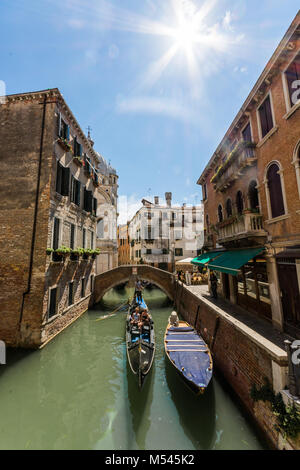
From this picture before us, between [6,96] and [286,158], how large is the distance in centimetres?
1464

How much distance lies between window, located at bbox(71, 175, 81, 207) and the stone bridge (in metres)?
7.85

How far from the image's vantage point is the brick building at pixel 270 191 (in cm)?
657

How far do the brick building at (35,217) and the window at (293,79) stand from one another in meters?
10.6

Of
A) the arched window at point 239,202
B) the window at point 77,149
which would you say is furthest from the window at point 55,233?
the arched window at point 239,202

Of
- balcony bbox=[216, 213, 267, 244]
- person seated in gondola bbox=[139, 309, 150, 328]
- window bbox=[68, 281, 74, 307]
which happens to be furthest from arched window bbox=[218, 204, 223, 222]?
Answer: window bbox=[68, 281, 74, 307]

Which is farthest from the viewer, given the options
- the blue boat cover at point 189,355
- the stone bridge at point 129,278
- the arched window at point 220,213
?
the stone bridge at point 129,278

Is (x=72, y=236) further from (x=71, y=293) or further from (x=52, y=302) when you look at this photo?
(x=52, y=302)

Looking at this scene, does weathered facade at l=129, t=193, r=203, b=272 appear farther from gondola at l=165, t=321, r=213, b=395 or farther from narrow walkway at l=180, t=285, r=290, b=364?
gondola at l=165, t=321, r=213, b=395

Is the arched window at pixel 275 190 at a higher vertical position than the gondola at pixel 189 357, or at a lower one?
higher

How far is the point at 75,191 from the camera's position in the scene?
1361 cm

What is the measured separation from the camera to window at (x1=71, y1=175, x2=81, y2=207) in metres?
13.1

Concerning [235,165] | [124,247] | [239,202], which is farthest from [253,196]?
[124,247]

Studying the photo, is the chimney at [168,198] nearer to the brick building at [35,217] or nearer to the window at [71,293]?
the brick building at [35,217]
